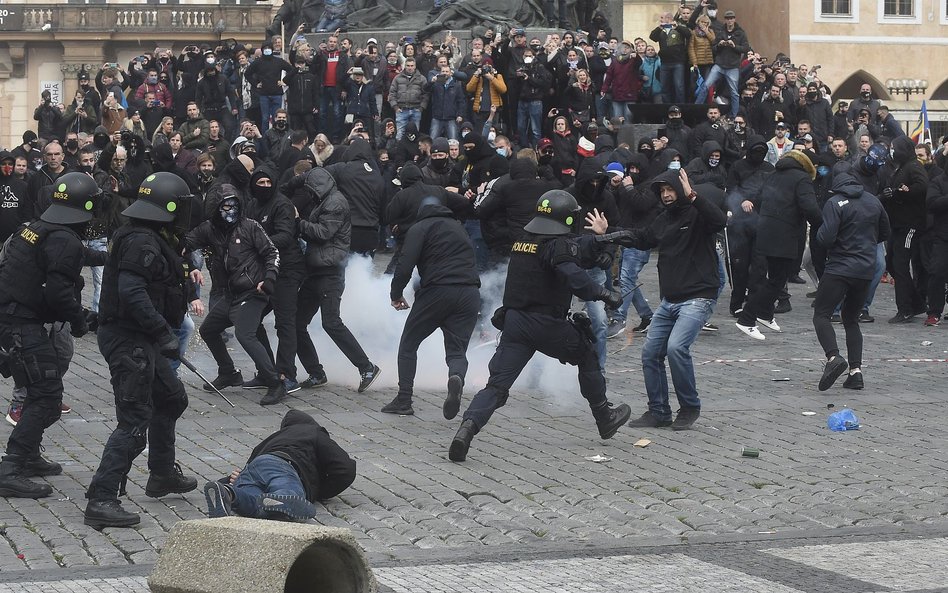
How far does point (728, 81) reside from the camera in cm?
2406

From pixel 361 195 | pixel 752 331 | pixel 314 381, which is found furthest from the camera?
pixel 361 195

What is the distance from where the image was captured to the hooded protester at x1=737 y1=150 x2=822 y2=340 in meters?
14.7

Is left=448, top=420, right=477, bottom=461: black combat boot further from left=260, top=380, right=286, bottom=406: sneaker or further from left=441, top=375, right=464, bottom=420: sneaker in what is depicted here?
left=260, top=380, right=286, bottom=406: sneaker

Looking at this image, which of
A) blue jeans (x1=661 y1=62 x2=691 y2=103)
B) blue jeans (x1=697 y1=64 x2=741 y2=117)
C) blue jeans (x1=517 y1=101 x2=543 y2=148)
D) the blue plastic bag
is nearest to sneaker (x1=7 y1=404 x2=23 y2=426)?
the blue plastic bag

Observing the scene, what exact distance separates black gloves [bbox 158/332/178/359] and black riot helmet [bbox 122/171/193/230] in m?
0.61

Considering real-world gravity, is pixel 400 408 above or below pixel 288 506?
below

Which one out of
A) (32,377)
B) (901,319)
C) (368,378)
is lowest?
(901,319)

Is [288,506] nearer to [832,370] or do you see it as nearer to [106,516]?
[106,516]

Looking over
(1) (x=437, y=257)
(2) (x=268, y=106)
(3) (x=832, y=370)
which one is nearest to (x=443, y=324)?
(1) (x=437, y=257)

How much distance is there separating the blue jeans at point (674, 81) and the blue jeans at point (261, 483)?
1675 centimetres

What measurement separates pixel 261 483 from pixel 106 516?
2.56 ft

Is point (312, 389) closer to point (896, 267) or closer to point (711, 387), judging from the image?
point (711, 387)

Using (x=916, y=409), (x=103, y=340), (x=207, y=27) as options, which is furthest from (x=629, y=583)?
(x=207, y=27)

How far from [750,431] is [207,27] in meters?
48.6
